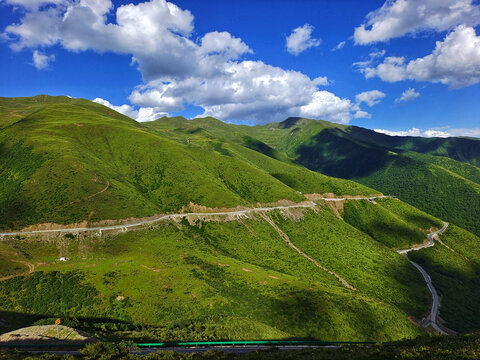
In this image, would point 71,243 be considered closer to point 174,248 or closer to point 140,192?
point 174,248

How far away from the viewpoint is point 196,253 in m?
83.1

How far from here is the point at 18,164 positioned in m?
104

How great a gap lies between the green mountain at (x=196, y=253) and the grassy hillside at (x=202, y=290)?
1.29 ft

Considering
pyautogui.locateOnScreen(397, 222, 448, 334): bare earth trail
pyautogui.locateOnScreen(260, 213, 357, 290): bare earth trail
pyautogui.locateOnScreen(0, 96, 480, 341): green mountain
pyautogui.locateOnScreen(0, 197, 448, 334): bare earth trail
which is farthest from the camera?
pyautogui.locateOnScreen(260, 213, 357, 290): bare earth trail

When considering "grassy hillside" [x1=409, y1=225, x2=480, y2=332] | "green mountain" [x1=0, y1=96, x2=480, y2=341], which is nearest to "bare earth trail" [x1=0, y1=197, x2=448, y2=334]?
"green mountain" [x1=0, y1=96, x2=480, y2=341]

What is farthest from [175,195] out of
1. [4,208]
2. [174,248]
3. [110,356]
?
[110,356]

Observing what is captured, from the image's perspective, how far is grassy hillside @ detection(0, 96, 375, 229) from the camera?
3442 inches

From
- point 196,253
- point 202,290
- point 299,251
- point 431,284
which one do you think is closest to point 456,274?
point 431,284

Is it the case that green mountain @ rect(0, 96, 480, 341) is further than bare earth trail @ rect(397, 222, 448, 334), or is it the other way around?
bare earth trail @ rect(397, 222, 448, 334)

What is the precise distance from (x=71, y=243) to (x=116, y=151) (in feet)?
277

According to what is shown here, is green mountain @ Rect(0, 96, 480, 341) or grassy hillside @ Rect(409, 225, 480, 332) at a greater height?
green mountain @ Rect(0, 96, 480, 341)

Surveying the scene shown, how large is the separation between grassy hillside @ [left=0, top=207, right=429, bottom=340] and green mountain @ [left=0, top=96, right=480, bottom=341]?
393mm

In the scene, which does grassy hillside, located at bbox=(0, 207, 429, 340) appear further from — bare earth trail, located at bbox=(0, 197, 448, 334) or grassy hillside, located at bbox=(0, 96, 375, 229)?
grassy hillside, located at bbox=(0, 96, 375, 229)

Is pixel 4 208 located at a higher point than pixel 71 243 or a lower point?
higher
